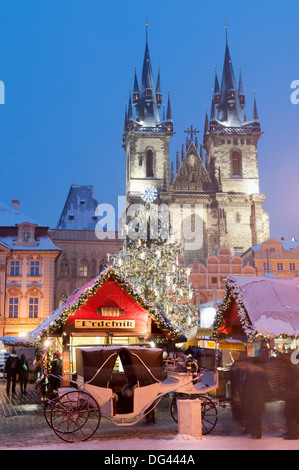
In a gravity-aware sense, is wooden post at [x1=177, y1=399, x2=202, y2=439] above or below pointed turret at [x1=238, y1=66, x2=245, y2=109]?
below

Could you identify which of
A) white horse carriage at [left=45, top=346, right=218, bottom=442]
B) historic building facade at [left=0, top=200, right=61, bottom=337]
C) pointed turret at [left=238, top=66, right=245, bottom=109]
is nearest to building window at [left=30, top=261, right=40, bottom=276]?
historic building facade at [left=0, top=200, right=61, bottom=337]

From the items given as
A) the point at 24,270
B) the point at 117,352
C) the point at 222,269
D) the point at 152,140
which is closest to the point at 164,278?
the point at 24,270

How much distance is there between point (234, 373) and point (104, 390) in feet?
9.23

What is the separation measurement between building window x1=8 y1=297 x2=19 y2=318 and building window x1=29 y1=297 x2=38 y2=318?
93cm

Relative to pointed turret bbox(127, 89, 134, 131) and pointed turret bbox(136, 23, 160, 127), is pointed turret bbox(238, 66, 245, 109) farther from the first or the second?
pointed turret bbox(127, 89, 134, 131)

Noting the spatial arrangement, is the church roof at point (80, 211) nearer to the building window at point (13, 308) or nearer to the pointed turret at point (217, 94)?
the building window at point (13, 308)

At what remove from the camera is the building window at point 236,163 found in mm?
70438

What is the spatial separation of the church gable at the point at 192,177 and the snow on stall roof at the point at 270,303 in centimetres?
5510

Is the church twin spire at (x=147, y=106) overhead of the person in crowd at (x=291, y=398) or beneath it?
overhead

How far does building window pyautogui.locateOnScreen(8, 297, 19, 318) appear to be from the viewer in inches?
1519

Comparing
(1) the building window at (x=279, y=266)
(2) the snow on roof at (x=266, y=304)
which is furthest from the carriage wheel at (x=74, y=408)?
(1) the building window at (x=279, y=266)

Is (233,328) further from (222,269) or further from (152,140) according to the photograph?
(152,140)

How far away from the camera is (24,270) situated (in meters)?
39.5

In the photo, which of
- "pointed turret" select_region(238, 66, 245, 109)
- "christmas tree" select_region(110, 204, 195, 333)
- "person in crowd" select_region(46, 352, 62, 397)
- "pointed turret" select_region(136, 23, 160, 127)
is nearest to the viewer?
"person in crowd" select_region(46, 352, 62, 397)
